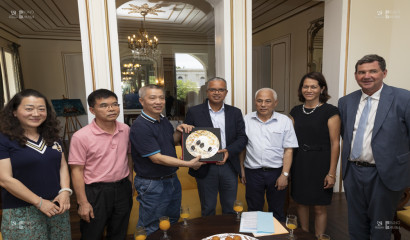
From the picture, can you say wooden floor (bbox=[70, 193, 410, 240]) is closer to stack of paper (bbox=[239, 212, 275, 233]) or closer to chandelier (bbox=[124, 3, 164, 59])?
stack of paper (bbox=[239, 212, 275, 233])

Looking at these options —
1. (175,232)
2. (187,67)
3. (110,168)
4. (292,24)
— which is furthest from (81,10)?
(187,67)

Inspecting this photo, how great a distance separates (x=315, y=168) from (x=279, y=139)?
43 cm

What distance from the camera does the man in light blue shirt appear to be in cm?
214

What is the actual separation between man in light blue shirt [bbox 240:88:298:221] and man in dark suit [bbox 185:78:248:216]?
0.40ft

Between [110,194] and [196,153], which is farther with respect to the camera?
[196,153]

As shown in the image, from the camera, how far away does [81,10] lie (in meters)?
2.46

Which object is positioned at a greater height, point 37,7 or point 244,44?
point 37,7

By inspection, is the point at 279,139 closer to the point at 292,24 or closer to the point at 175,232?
the point at 175,232

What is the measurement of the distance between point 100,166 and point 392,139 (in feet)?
7.32

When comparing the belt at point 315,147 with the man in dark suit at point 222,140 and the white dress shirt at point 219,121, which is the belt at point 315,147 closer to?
the man in dark suit at point 222,140

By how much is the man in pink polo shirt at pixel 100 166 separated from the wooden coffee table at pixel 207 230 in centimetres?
46

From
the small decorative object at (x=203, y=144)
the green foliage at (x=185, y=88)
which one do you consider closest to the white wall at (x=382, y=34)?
the small decorative object at (x=203, y=144)

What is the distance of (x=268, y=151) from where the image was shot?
7.04 feet

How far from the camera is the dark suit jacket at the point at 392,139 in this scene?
1779 mm
